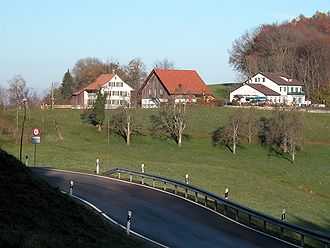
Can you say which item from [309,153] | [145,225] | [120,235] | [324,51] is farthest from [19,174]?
[324,51]

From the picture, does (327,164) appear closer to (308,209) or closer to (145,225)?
(308,209)

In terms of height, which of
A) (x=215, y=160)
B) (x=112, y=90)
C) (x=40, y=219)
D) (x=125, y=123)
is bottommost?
(x=215, y=160)

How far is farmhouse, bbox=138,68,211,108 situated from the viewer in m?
104

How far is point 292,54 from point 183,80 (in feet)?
114

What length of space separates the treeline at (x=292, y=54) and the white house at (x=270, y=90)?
3.38 meters

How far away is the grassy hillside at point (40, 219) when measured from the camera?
11008 mm

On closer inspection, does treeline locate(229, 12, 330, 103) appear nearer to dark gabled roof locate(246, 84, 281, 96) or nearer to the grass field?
dark gabled roof locate(246, 84, 281, 96)

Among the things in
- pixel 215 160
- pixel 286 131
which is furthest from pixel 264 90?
pixel 215 160

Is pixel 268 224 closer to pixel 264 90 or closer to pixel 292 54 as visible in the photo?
pixel 264 90

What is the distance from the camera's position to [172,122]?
70.6 metres

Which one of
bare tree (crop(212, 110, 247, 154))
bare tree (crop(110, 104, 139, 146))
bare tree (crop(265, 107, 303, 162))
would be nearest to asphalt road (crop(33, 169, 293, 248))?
bare tree (crop(265, 107, 303, 162))

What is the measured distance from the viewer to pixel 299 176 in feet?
172

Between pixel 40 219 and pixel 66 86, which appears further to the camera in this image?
pixel 66 86

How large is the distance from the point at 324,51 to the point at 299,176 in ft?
252
